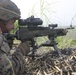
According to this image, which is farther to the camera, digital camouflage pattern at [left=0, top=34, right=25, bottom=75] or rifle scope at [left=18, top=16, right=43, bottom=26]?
rifle scope at [left=18, top=16, right=43, bottom=26]

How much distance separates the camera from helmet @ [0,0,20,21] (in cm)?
555

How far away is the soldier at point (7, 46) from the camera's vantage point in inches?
202

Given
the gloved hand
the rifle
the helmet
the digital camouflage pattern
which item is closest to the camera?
the digital camouflage pattern

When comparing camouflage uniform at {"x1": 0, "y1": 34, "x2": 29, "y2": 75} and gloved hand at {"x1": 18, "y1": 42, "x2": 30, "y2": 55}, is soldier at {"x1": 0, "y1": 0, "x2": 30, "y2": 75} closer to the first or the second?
camouflage uniform at {"x1": 0, "y1": 34, "x2": 29, "y2": 75}

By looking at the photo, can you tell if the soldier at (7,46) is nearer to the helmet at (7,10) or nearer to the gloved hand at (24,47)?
the helmet at (7,10)

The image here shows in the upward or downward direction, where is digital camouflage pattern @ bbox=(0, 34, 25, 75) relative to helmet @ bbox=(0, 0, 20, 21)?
downward

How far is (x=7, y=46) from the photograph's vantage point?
5.45 m

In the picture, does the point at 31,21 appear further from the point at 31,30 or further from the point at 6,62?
the point at 6,62

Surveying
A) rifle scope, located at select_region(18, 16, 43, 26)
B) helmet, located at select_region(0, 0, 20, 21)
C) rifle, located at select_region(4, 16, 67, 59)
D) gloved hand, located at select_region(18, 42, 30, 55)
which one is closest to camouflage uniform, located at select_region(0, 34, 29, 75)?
helmet, located at select_region(0, 0, 20, 21)

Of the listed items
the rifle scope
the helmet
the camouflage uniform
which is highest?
the helmet

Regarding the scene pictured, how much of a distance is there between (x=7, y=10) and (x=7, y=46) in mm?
602

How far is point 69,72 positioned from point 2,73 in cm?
203

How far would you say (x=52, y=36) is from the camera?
8250 millimetres

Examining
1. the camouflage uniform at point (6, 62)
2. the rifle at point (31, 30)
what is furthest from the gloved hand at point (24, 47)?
the camouflage uniform at point (6, 62)
